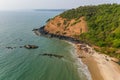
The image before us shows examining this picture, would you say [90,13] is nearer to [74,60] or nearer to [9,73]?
[74,60]

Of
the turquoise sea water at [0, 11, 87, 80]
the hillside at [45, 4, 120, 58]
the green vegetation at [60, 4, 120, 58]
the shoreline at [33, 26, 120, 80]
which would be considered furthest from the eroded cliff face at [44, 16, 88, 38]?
the turquoise sea water at [0, 11, 87, 80]

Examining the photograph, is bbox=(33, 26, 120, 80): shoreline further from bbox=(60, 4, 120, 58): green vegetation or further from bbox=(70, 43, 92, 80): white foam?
bbox=(60, 4, 120, 58): green vegetation

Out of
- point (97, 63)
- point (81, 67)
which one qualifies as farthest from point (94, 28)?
point (81, 67)

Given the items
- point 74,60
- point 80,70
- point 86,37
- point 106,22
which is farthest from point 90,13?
point 80,70

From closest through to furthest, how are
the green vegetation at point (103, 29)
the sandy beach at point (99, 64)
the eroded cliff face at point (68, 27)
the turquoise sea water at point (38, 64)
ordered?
the turquoise sea water at point (38, 64), the sandy beach at point (99, 64), the green vegetation at point (103, 29), the eroded cliff face at point (68, 27)

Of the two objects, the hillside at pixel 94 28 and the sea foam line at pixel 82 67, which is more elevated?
the hillside at pixel 94 28

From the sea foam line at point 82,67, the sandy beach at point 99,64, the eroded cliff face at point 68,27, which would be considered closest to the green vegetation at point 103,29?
the eroded cliff face at point 68,27

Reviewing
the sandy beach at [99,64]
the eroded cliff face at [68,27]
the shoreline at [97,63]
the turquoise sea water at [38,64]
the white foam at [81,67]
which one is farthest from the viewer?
the eroded cliff face at [68,27]

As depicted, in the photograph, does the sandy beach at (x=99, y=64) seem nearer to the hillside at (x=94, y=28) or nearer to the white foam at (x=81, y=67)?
the white foam at (x=81, y=67)

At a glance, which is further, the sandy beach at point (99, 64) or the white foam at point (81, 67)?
the white foam at point (81, 67)
